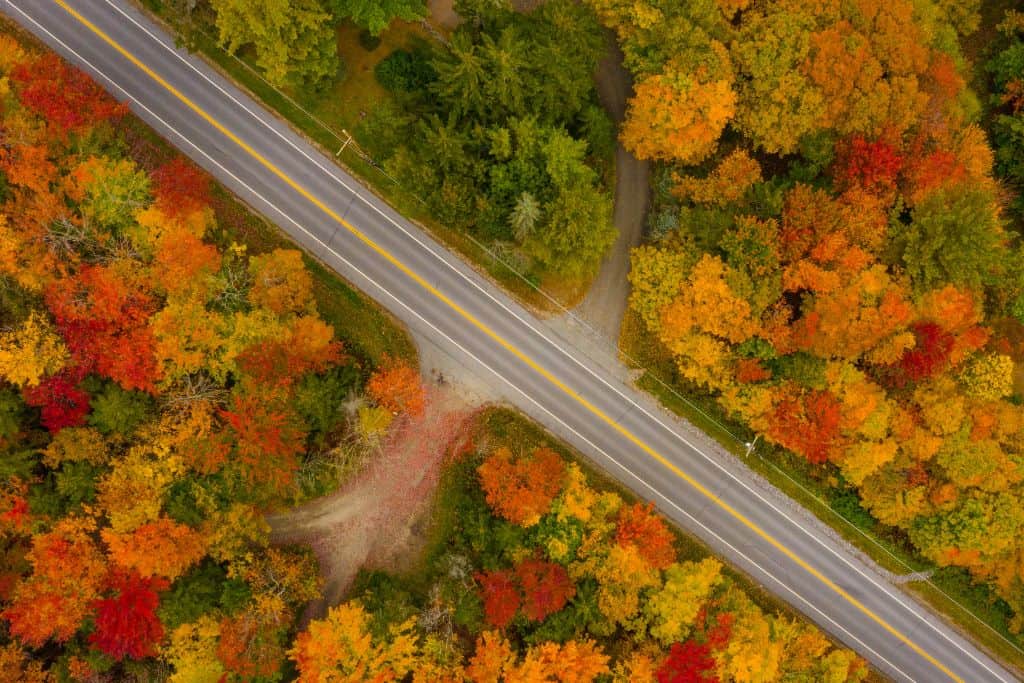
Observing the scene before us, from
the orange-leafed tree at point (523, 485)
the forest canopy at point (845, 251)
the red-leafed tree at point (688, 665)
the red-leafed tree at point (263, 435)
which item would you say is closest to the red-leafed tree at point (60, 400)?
the red-leafed tree at point (263, 435)

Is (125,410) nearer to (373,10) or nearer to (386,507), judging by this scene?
(386,507)

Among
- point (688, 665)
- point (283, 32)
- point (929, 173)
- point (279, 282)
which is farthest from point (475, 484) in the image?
point (929, 173)

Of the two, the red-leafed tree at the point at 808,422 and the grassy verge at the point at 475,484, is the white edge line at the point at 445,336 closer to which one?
the grassy verge at the point at 475,484

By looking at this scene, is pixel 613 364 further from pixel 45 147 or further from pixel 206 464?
pixel 45 147

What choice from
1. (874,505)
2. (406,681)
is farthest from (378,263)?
Answer: (874,505)

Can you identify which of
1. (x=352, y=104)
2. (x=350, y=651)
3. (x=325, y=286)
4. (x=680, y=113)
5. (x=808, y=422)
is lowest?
(x=350, y=651)

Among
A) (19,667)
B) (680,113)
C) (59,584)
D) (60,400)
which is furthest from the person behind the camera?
(680,113)
